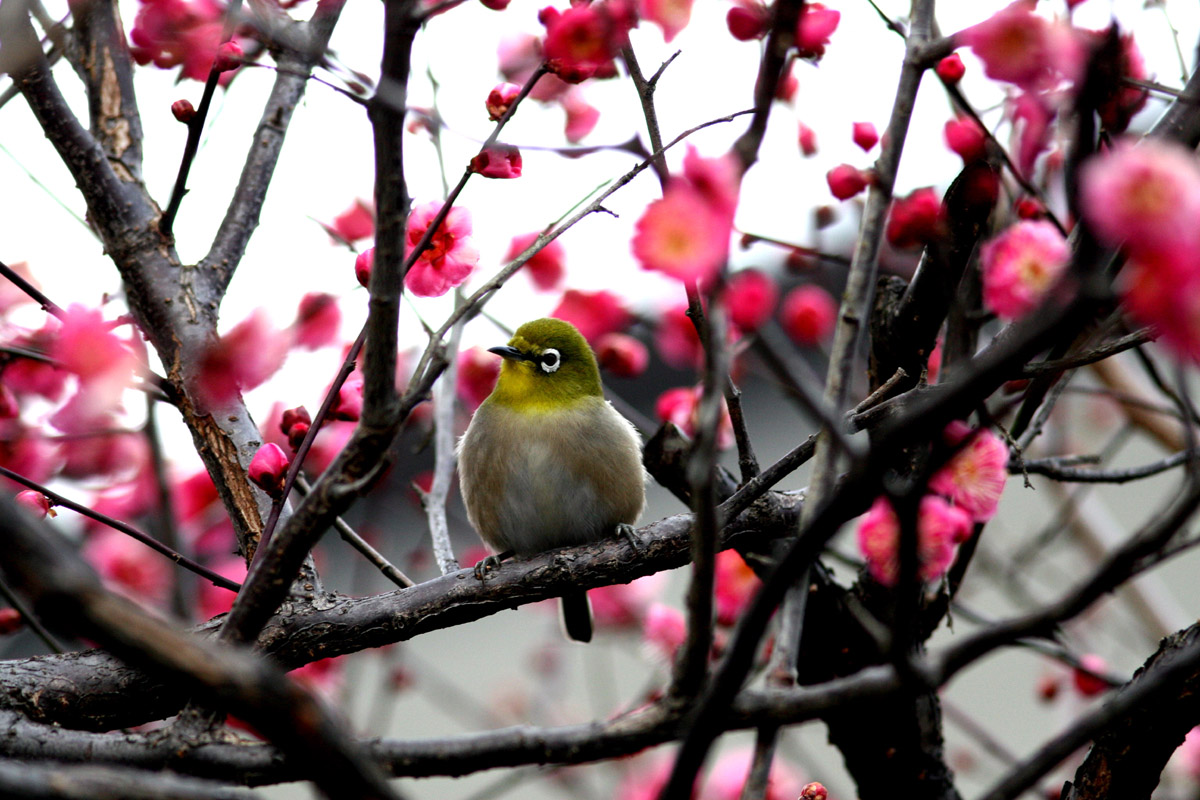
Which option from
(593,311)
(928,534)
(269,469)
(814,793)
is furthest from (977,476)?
(593,311)

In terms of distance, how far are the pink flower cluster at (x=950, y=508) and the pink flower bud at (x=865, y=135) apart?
1084 millimetres

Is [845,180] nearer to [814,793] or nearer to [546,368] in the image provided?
[546,368]

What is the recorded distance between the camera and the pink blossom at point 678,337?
3.78 m

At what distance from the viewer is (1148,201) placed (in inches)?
44.4

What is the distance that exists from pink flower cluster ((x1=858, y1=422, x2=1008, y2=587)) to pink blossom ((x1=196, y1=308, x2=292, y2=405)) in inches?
66.8

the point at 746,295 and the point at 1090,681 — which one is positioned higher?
the point at 746,295

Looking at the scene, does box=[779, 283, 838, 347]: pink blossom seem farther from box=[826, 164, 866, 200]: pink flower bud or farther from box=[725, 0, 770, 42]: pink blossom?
box=[725, 0, 770, 42]: pink blossom

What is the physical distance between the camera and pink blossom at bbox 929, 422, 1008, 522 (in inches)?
96.8

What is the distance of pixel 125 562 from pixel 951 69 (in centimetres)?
331

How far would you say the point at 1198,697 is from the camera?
6.85 feet

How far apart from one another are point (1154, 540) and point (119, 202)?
272 centimetres

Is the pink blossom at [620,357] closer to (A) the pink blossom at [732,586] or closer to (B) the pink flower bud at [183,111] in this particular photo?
(A) the pink blossom at [732,586]

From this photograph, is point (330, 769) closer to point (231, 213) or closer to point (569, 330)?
point (231, 213)

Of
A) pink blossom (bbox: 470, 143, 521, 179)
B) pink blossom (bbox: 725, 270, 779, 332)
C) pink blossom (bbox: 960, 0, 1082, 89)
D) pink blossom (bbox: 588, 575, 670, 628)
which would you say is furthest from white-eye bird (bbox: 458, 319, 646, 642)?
pink blossom (bbox: 960, 0, 1082, 89)
